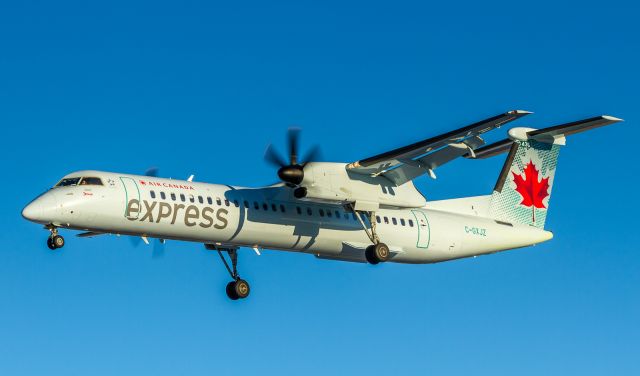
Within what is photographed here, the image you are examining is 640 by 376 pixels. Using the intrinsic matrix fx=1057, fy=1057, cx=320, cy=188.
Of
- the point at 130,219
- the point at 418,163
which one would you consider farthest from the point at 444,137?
the point at 130,219

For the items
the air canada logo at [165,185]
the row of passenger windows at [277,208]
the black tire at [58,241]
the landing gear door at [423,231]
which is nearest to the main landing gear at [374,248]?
the row of passenger windows at [277,208]

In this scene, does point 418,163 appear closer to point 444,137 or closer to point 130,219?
point 444,137

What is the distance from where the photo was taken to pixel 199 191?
81.5ft

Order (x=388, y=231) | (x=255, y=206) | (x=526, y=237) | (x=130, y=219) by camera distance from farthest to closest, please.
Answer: (x=526, y=237) → (x=388, y=231) → (x=255, y=206) → (x=130, y=219)

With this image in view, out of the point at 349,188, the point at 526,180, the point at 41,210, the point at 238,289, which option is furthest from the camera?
the point at 526,180

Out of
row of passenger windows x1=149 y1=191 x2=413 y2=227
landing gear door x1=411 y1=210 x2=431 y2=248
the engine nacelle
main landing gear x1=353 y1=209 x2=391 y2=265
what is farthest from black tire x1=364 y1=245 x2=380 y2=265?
landing gear door x1=411 y1=210 x2=431 y2=248

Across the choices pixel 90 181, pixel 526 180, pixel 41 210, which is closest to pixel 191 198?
pixel 90 181

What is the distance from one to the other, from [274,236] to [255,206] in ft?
2.83

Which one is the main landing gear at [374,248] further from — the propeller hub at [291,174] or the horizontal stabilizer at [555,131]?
the horizontal stabilizer at [555,131]

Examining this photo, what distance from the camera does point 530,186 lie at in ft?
97.5

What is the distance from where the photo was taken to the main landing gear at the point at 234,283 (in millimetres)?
27438

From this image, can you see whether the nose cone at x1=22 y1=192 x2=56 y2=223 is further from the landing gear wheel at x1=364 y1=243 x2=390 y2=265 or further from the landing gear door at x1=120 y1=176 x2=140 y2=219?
the landing gear wheel at x1=364 y1=243 x2=390 y2=265

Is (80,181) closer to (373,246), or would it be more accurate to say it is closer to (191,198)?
(191,198)

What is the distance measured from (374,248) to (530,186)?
19.3 feet
